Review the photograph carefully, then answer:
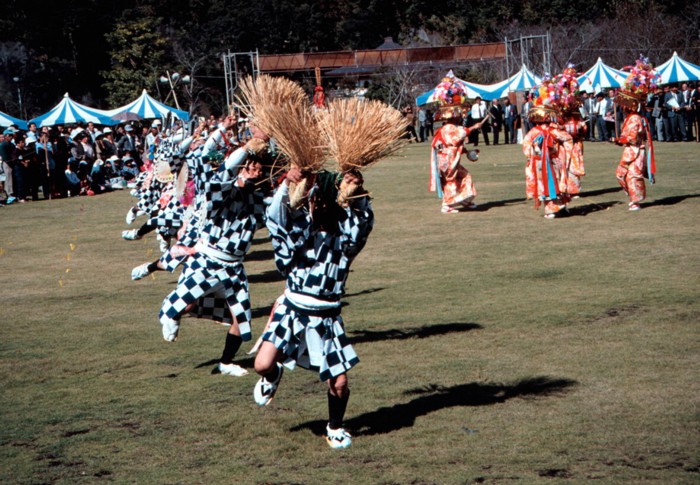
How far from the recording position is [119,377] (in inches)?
301

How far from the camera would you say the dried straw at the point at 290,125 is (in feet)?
18.2

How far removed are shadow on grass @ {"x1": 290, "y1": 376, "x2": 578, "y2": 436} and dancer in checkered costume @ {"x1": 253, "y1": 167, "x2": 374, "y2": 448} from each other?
1.29ft

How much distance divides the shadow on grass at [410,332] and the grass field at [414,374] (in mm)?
32

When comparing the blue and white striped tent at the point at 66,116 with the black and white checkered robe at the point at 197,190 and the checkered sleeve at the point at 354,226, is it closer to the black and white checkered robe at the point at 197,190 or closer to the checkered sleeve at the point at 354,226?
the black and white checkered robe at the point at 197,190

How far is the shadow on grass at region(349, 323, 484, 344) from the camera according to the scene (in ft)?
27.8

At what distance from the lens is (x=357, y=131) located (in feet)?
18.3

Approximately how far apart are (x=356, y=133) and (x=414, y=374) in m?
2.46

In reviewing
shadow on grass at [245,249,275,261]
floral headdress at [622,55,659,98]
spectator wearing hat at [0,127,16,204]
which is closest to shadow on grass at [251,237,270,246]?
shadow on grass at [245,249,275,261]

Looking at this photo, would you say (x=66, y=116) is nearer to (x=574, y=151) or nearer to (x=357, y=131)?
(x=574, y=151)

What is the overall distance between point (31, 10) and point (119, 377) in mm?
55200

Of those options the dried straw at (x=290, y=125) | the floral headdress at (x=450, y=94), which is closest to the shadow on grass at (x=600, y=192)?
the floral headdress at (x=450, y=94)

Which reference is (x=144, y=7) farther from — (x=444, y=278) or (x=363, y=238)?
(x=363, y=238)

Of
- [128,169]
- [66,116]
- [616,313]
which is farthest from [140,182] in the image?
[66,116]

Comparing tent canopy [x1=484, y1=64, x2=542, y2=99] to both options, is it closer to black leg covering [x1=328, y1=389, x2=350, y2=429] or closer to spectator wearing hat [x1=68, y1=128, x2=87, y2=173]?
spectator wearing hat [x1=68, y1=128, x2=87, y2=173]
